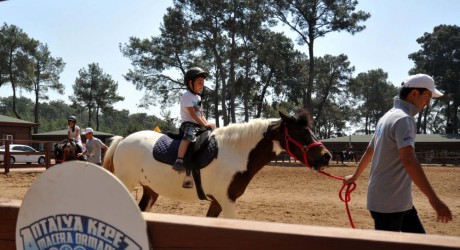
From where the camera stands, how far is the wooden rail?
108 centimetres

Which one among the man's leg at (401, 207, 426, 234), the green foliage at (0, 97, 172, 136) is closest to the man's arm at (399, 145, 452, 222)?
the man's leg at (401, 207, 426, 234)

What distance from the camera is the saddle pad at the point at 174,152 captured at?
16.5ft

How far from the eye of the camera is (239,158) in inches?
198

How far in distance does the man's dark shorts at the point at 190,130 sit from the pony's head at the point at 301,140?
87 cm

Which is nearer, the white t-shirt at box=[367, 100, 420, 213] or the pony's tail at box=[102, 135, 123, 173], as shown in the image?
the white t-shirt at box=[367, 100, 420, 213]

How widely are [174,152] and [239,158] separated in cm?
84

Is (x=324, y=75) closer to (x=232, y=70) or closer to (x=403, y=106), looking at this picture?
(x=232, y=70)

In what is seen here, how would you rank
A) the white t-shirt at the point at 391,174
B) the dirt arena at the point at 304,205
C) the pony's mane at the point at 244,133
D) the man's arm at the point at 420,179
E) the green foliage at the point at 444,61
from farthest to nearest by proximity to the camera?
the green foliage at the point at 444,61, the dirt arena at the point at 304,205, the pony's mane at the point at 244,133, the white t-shirt at the point at 391,174, the man's arm at the point at 420,179

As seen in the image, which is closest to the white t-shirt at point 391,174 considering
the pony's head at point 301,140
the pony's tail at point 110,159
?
the pony's head at point 301,140

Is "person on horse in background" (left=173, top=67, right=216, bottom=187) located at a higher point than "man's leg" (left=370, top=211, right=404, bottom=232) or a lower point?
higher

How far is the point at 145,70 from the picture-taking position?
134 feet

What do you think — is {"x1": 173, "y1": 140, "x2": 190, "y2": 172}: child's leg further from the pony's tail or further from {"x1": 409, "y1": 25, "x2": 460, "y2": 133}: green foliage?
{"x1": 409, "y1": 25, "x2": 460, "y2": 133}: green foliage

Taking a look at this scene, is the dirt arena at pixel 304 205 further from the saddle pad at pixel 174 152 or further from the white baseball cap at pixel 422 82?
the white baseball cap at pixel 422 82

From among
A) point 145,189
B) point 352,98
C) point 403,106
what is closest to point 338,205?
point 145,189
